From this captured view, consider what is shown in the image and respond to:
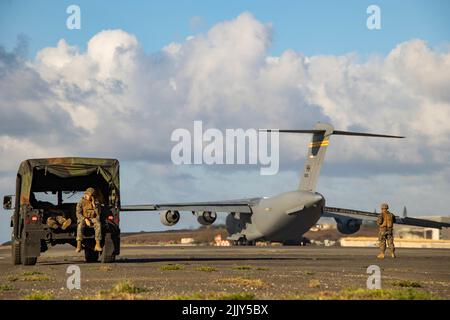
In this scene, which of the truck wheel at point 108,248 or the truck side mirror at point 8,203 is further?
the truck side mirror at point 8,203

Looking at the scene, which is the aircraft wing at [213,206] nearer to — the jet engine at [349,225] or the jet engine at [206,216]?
the jet engine at [206,216]

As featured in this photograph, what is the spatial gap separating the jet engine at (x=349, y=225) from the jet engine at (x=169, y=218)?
17.7 metres

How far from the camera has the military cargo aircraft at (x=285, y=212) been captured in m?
58.2

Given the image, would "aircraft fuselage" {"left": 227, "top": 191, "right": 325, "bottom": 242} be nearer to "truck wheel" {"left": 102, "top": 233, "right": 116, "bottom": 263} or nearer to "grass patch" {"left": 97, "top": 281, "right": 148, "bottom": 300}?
"truck wheel" {"left": 102, "top": 233, "right": 116, "bottom": 263}

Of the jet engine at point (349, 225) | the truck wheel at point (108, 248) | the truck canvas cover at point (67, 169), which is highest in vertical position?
the truck canvas cover at point (67, 169)

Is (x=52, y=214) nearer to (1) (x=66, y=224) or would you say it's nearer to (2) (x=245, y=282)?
(1) (x=66, y=224)

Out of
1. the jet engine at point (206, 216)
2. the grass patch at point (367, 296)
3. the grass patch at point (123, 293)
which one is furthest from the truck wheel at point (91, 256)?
the jet engine at point (206, 216)

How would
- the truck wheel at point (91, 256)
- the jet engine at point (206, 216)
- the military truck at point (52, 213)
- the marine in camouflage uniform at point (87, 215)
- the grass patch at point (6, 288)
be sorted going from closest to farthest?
1. the grass patch at point (6, 288)
2. the marine in camouflage uniform at point (87, 215)
3. the military truck at point (52, 213)
4. the truck wheel at point (91, 256)
5. the jet engine at point (206, 216)

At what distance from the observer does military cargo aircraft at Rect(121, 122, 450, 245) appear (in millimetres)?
58250

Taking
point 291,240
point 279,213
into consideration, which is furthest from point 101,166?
point 291,240

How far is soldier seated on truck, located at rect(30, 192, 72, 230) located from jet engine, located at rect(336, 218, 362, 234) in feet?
152

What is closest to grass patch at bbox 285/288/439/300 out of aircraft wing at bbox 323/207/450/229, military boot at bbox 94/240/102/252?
military boot at bbox 94/240/102/252
